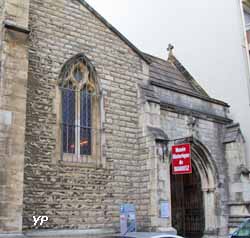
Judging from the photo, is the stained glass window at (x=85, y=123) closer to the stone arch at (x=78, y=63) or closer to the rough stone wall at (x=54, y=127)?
the stone arch at (x=78, y=63)

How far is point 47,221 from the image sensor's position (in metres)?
10.8

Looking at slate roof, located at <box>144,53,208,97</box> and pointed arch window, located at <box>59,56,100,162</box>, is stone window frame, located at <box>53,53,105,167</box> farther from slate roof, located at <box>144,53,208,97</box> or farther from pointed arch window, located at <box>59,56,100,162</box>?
slate roof, located at <box>144,53,208,97</box>

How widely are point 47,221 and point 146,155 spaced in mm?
3758

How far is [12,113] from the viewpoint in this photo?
10.3 meters

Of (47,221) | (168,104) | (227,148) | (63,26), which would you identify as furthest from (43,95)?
(227,148)

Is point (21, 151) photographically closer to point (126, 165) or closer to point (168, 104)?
point (126, 165)

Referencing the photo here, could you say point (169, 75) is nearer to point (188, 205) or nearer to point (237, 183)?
point (237, 183)

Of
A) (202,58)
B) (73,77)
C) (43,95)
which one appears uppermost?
(202,58)

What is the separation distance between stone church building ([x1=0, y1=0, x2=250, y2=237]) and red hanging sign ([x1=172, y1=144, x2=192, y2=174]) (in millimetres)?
327

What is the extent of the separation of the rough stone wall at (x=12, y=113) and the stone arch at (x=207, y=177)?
716cm

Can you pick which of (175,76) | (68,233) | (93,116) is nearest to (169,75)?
(175,76)

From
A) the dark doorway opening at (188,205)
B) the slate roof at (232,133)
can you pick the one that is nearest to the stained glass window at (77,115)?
the dark doorway opening at (188,205)

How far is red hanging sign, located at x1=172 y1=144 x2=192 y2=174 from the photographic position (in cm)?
1296

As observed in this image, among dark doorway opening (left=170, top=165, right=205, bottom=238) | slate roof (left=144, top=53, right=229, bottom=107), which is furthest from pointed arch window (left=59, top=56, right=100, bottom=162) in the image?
dark doorway opening (left=170, top=165, right=205, bottom=238)
